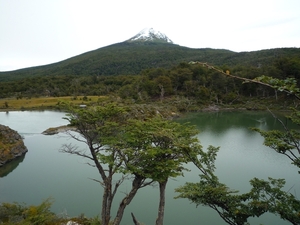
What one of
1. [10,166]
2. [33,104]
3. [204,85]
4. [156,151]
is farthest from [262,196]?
[33,104]

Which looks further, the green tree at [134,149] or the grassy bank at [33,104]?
the grassy bank at [33,104]

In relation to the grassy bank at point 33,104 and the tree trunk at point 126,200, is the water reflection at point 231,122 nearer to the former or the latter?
the tree trunk at point 126,200

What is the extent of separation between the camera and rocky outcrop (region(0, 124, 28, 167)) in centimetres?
1577

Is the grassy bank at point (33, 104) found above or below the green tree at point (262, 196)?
below

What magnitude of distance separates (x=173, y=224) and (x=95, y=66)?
272ft

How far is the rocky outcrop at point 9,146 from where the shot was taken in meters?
15.8

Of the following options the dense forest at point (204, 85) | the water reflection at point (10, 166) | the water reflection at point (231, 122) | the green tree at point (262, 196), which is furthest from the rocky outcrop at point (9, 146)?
the dense forest at point (204, 85)

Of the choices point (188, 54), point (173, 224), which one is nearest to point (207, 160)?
point (173, 224)

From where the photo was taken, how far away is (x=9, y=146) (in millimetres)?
16672

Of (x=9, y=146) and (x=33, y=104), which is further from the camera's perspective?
(x=33, y=104)

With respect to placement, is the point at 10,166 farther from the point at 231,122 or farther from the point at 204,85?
the point at 204,85

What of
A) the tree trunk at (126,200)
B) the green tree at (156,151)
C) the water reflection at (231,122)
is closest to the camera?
the green tree at (156,151)

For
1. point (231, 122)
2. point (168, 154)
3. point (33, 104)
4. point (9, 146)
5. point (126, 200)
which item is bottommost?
point (231, 122)

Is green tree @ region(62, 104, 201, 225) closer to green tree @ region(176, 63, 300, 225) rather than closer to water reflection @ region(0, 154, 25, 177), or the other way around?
green tree @ region(176, 63, 300, 225)
